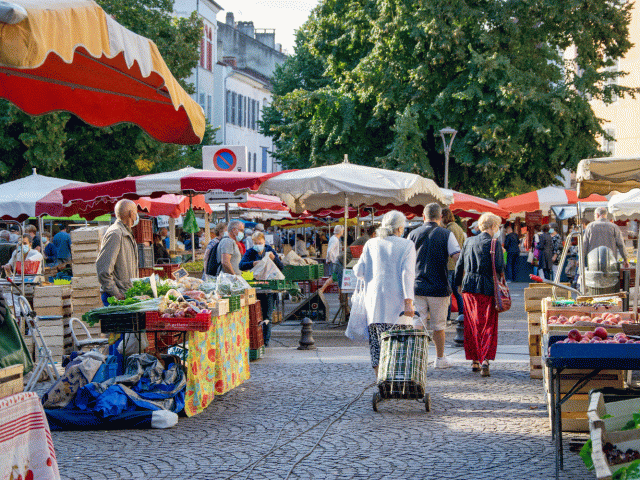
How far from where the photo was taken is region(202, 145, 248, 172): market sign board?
16.0 meters

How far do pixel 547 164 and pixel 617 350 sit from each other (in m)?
25.9

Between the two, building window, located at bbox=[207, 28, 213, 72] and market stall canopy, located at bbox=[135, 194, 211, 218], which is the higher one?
building window, located at bbox=[207, 28, 213, 72]

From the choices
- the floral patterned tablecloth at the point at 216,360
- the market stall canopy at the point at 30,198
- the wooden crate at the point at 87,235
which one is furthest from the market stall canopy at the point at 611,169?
the market stall canopy at the point at 30,198

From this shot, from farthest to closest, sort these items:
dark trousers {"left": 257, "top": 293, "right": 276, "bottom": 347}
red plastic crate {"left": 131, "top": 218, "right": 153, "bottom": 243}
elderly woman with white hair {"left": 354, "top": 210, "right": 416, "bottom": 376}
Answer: red plastic crate {"left": 131, "top": 218, "right": 153, "bottom": 243}
dark trousers {"left": 257, "top": 293, "right": 276, "bottom": 347}
elderly woman with white hair {"left": 354, "top": 210, "right": 416, "bottom": 376}

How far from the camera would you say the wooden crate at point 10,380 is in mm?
4148

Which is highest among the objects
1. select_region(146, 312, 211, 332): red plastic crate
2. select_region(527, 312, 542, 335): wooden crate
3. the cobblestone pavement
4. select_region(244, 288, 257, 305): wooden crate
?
select_region(244, 288, 257, 305): wooden crate

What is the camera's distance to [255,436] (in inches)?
293

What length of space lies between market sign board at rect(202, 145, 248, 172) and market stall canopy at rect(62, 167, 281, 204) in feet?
4.99

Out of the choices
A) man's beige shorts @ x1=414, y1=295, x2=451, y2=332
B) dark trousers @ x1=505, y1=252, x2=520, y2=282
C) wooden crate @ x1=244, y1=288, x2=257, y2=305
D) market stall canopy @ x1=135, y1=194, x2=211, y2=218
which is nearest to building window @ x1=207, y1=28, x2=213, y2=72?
dark trousers @ x1=505, y1=252, x2=520, y2=282

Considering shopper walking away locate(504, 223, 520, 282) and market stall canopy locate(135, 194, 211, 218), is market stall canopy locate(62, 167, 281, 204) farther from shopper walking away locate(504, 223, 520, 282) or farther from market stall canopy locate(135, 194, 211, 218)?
shopper walking away locate(504, 223, 520, 282)

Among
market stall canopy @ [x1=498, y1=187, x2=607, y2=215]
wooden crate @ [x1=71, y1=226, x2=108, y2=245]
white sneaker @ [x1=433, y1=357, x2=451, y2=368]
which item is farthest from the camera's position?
market stall canopy @ [x1=498, y1=187, x2=607, y2=215]

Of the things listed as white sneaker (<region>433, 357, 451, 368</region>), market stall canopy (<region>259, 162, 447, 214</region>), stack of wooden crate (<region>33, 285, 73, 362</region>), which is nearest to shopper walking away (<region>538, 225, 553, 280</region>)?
market stall canopy (<region>259, 162, 447, 214</region>)

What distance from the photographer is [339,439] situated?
288 inches

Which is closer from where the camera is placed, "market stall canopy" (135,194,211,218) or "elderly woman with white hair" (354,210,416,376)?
"elderly woman with white hair" (354,210,416,376)
